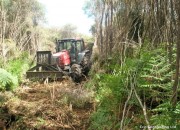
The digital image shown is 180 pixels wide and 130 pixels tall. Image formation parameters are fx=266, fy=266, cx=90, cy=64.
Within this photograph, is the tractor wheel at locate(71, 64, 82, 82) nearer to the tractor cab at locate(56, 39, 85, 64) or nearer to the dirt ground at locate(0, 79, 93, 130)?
the tractor cab at locate(56, 39, 85, 64)

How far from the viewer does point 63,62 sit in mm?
9258

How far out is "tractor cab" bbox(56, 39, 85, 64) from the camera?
990 cm

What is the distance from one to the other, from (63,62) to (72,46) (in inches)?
39.4

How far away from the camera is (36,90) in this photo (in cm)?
711

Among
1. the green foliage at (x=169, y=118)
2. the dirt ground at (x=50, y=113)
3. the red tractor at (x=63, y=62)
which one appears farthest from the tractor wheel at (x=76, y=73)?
the green foliage at (x=169, y=118)

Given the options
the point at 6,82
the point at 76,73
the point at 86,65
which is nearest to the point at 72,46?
the point at 86,65

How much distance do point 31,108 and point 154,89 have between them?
2.40 meters

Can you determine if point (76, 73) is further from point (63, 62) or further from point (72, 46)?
point (72, 46)

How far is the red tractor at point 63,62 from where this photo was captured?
27.5 feet

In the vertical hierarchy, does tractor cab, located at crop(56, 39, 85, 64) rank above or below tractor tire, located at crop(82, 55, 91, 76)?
above

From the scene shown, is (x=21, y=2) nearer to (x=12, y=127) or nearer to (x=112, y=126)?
(x=12, y=127)

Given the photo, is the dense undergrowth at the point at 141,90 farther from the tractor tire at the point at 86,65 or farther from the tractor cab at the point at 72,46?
the tractor cab at the point at 72,46

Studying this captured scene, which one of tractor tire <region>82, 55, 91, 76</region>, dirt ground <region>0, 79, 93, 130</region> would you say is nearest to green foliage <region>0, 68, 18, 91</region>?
dirt ground <region>0, 79, 93, 130</region>

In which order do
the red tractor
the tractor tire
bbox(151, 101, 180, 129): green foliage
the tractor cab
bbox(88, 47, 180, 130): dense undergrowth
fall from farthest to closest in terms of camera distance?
the tractor cab → the tractor tire → the red tractor → bbox(88, 47, 180, 130): dense undergrowth → bbox(151, 101, 180, 129): green foliage
